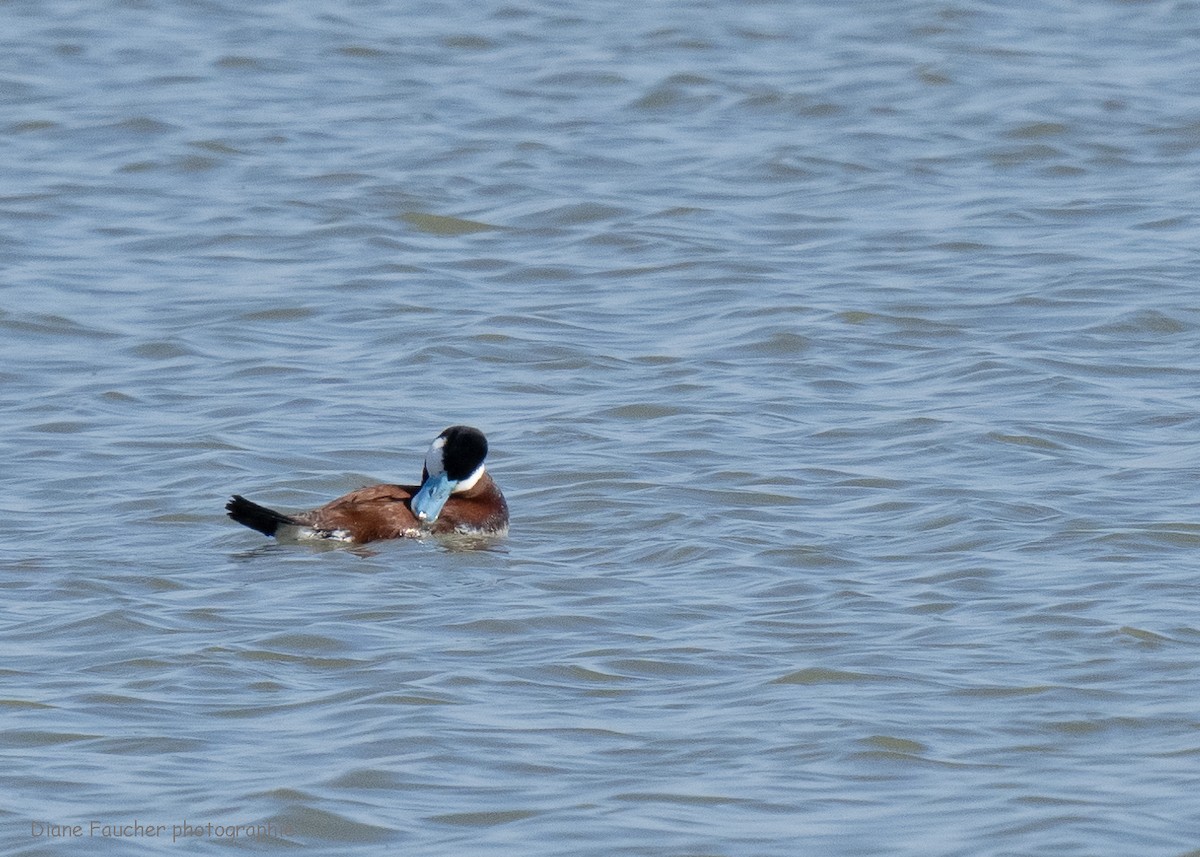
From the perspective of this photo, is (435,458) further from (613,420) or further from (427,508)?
(613,420)

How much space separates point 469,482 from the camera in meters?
9.38

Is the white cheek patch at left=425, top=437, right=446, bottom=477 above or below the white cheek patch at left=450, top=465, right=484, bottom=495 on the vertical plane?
above

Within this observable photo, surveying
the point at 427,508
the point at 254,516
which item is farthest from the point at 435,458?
the point at 254,516

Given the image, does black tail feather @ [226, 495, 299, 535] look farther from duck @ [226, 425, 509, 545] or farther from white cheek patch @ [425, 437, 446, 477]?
white cheek patch @ [425, 437, 446, 477]

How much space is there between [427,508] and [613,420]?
64.0 inches

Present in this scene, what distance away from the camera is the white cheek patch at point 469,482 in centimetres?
931

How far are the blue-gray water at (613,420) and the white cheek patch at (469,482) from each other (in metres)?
0.24

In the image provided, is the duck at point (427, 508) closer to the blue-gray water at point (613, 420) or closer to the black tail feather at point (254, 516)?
the black tail feather at point (254, 516)

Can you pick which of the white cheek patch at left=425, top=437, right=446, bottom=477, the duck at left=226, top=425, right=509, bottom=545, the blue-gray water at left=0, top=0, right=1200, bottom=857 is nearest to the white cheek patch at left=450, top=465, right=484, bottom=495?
the duck at left=226, top=425, right=509, bottom=545

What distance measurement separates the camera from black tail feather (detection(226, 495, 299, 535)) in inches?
350

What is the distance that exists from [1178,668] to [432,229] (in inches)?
328

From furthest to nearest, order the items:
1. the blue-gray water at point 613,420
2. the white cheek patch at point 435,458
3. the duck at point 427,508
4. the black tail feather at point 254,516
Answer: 1. the white cheek patch at point 435,458
2. the duck at point 427,508
3. the black tail feather at point 254,516
4. the blue-gray water at point 613,420

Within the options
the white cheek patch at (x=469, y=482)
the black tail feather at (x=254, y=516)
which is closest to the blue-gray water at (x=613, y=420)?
the black tail feather at (x=254, y=516)

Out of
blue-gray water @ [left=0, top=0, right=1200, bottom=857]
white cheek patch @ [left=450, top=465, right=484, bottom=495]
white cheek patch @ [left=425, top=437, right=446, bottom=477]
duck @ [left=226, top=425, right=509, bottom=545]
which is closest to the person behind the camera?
blue-gray water @ [left=0, top=0, right=1200, bottom=857]
